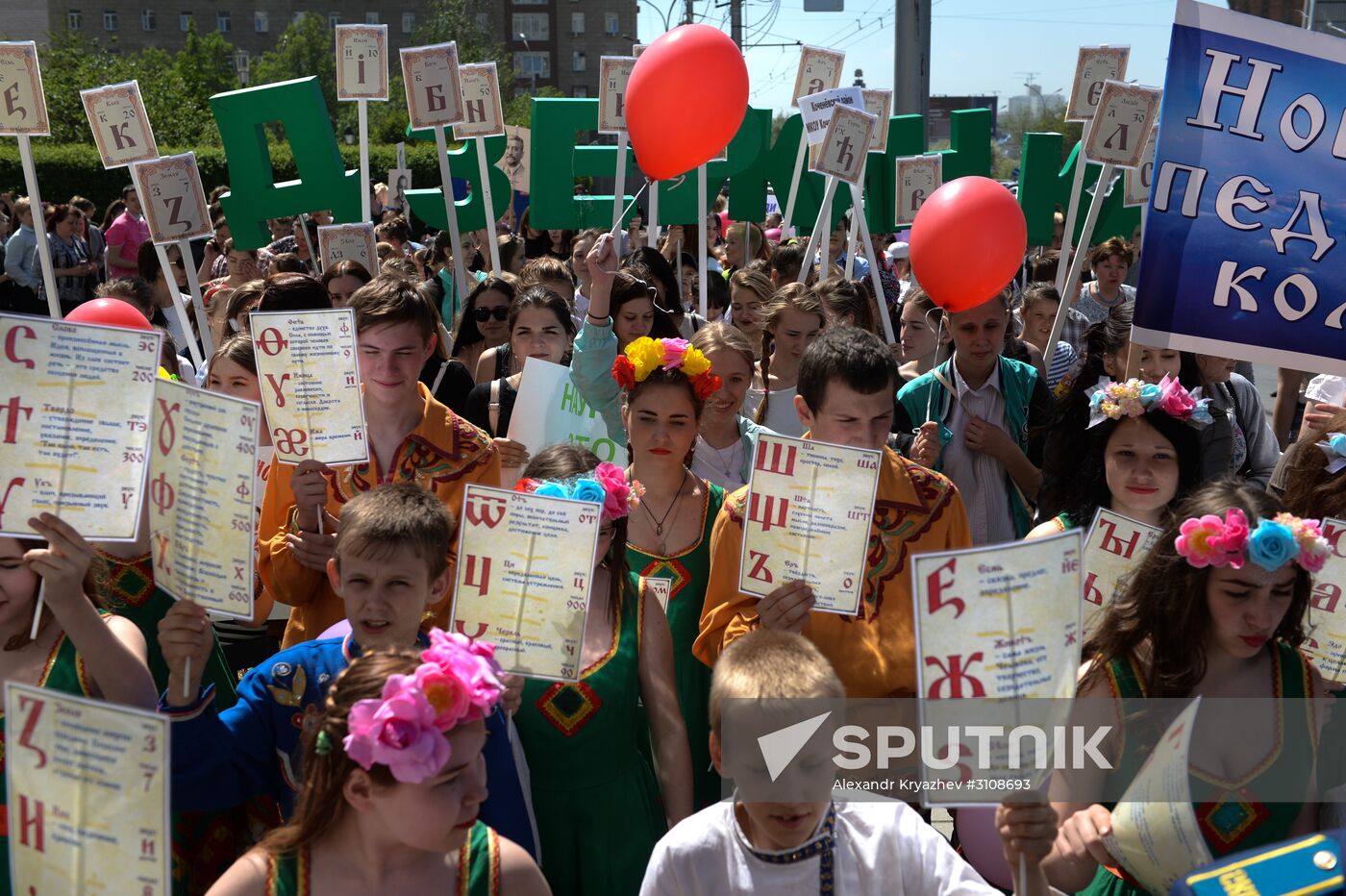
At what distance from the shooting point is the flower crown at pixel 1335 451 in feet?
12.8

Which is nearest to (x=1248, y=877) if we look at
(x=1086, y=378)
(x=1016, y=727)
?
(x=1016, y=727)

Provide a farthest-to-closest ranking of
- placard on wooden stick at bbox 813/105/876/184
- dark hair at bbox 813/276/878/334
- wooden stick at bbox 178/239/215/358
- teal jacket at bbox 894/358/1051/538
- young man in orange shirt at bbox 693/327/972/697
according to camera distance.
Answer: placard on wooden stick at bbox 813/105/876/184 < wooden stick at bbox 178/239/215/358 < dark hair at bbox 813/276/878/334 < teal jacket at bbox 894/358/1051/538 < young man in orange shirt at bbox 693/327/972/697

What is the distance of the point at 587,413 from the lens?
196 inches

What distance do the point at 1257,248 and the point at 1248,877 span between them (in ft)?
8.95

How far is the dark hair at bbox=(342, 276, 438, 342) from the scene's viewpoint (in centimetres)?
397

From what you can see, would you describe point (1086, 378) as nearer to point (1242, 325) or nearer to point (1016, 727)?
point (1242, 325)

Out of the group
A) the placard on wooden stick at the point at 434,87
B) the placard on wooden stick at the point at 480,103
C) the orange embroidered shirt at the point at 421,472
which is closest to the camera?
the orange embroidered shirt at the point at 421,472

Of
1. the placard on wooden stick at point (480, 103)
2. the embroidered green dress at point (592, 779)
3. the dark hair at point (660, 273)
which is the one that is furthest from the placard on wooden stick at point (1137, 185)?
the embroidered green dress at point (592, 779)

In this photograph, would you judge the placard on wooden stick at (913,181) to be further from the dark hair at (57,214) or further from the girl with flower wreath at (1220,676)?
the dark hair at (57,214)

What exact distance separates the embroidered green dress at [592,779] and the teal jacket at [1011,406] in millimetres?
2051

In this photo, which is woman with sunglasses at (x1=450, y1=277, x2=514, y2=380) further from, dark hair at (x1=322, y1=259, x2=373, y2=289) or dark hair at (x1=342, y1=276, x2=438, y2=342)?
dark hair at (x1=342, y1=276, x2=438, y2=342)

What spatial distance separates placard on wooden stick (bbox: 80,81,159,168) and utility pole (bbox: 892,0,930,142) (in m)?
7.21

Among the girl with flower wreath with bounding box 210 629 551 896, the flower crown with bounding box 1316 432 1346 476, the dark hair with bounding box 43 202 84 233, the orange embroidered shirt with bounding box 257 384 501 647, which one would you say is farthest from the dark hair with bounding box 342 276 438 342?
the dark hair with bounding box 43 202 84 233

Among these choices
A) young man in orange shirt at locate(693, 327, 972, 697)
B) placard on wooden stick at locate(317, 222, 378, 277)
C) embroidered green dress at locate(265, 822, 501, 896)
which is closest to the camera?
embroidered green dress at locate(265, 822, 501, 896)
